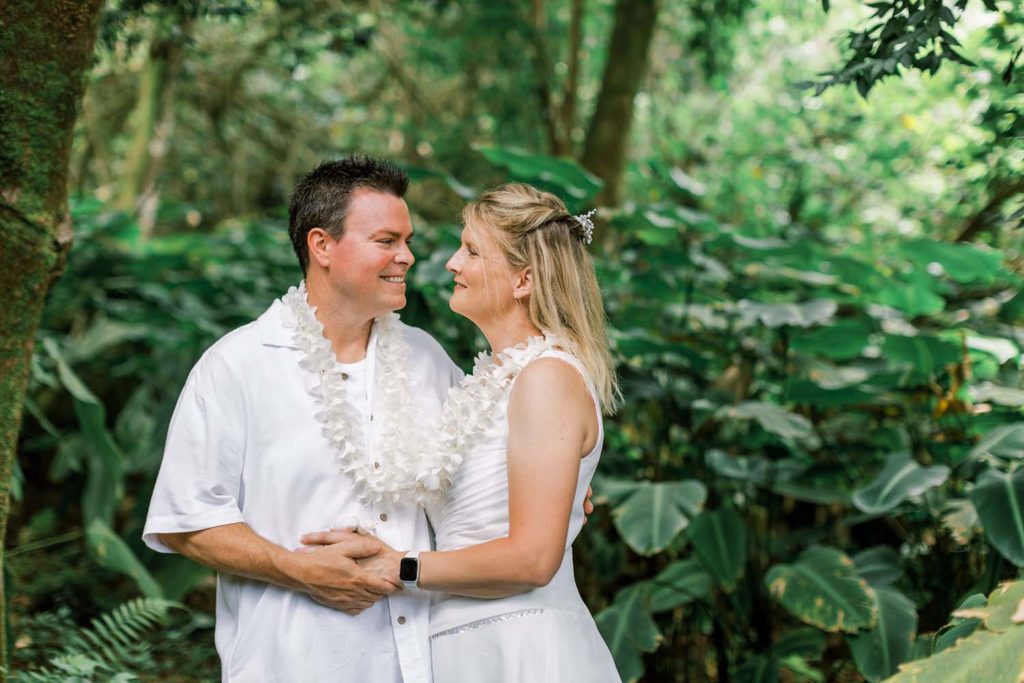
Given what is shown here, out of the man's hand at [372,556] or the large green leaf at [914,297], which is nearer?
the man's hand at [372,556]

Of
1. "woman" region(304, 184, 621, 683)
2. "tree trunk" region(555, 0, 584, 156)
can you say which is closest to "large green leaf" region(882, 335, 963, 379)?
"woman" region(304, 184, 621, 683)

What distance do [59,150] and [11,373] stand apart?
51cm

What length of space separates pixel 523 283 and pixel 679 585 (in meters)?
1.80

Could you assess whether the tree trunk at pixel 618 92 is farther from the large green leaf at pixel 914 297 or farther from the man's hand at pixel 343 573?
the man's hand at pixel 343 573

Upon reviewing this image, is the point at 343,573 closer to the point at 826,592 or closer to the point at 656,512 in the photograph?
the point at 656,512

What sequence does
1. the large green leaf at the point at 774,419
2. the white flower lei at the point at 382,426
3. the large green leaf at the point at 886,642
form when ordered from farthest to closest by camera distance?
the large green leaf at the point at 774,419
the large green leaf at the point at 886,642
the white flower lei at the point at 382,426

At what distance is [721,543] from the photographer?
3195 mm

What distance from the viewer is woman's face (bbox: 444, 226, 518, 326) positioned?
1.97m

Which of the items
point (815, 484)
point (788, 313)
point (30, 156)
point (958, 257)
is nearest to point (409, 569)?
point (30, 156)

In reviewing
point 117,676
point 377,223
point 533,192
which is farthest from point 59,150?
point 117,676

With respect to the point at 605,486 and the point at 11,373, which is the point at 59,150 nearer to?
the point at 11,373

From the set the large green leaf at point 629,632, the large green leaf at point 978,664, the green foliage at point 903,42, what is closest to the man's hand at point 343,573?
the large green leaf at point 978,664

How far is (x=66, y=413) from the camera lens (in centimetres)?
633

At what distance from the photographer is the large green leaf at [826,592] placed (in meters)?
2.81
